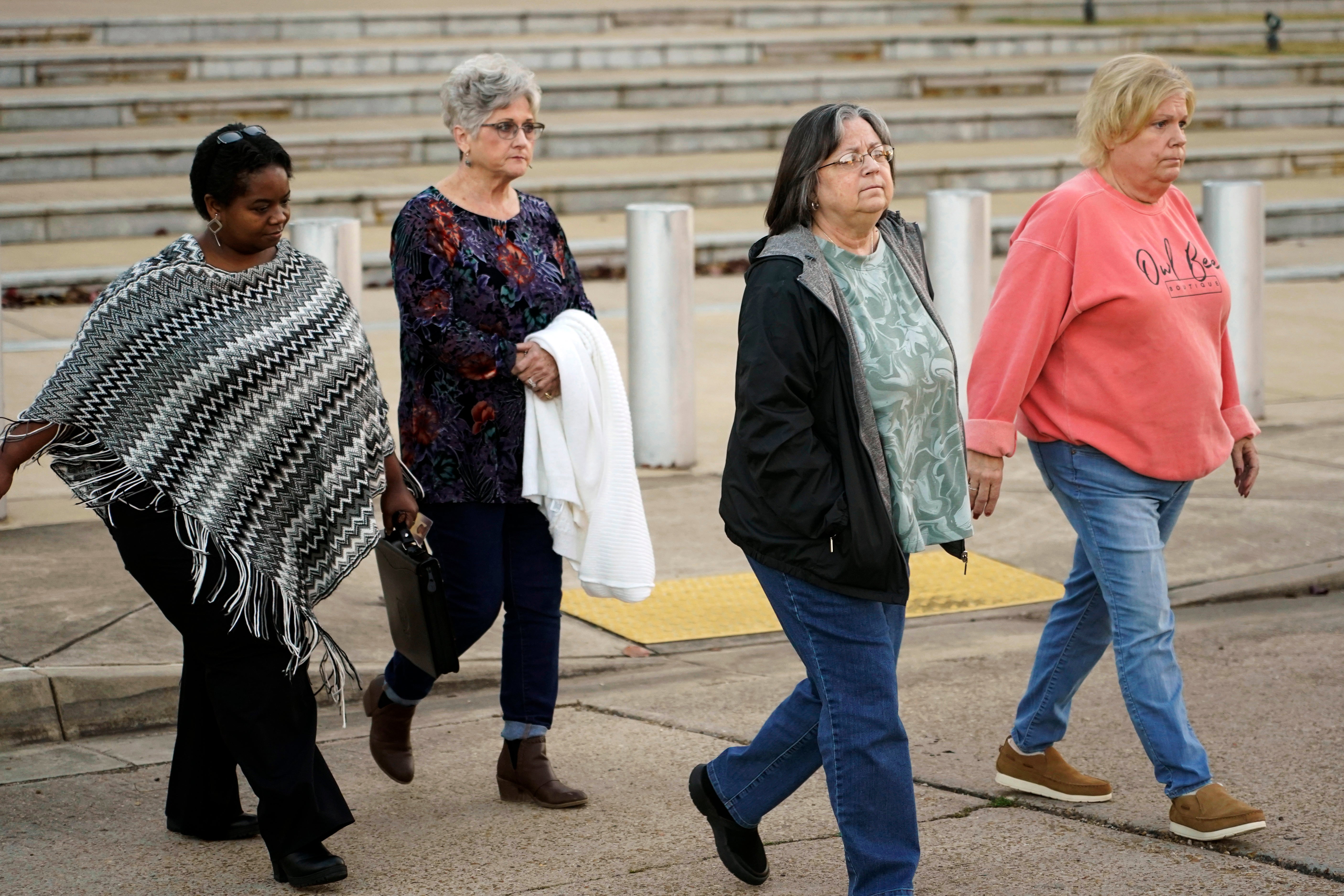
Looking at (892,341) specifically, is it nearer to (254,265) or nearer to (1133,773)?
(254,265)

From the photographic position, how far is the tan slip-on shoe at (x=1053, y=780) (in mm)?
4234

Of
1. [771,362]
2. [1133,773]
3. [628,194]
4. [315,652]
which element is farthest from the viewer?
[628,194]

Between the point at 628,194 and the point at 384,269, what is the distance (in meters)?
2.52

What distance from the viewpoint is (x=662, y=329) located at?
7.66 meters

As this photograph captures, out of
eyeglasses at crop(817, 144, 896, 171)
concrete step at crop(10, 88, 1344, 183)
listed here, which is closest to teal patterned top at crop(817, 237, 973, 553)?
eyeglasses at crop(817, 144, 896, 171)

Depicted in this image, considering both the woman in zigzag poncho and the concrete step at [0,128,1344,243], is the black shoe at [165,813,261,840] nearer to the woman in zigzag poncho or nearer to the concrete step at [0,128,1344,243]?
the woman in zigzag poncho

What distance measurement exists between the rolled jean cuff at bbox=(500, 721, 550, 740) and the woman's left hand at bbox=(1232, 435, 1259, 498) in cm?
193

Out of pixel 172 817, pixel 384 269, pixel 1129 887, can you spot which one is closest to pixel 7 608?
pixel 172 817

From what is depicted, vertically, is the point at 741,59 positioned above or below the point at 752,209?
above

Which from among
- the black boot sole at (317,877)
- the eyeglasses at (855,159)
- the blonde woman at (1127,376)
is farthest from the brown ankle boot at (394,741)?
the eyeglasses at (855,159)

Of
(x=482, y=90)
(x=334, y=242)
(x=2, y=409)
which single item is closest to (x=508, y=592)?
(x=482, y=90)

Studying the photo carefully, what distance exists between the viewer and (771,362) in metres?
3.23

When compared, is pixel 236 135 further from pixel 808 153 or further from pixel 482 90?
pixel 808 153

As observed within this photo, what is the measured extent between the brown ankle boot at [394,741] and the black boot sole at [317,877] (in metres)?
0.61
